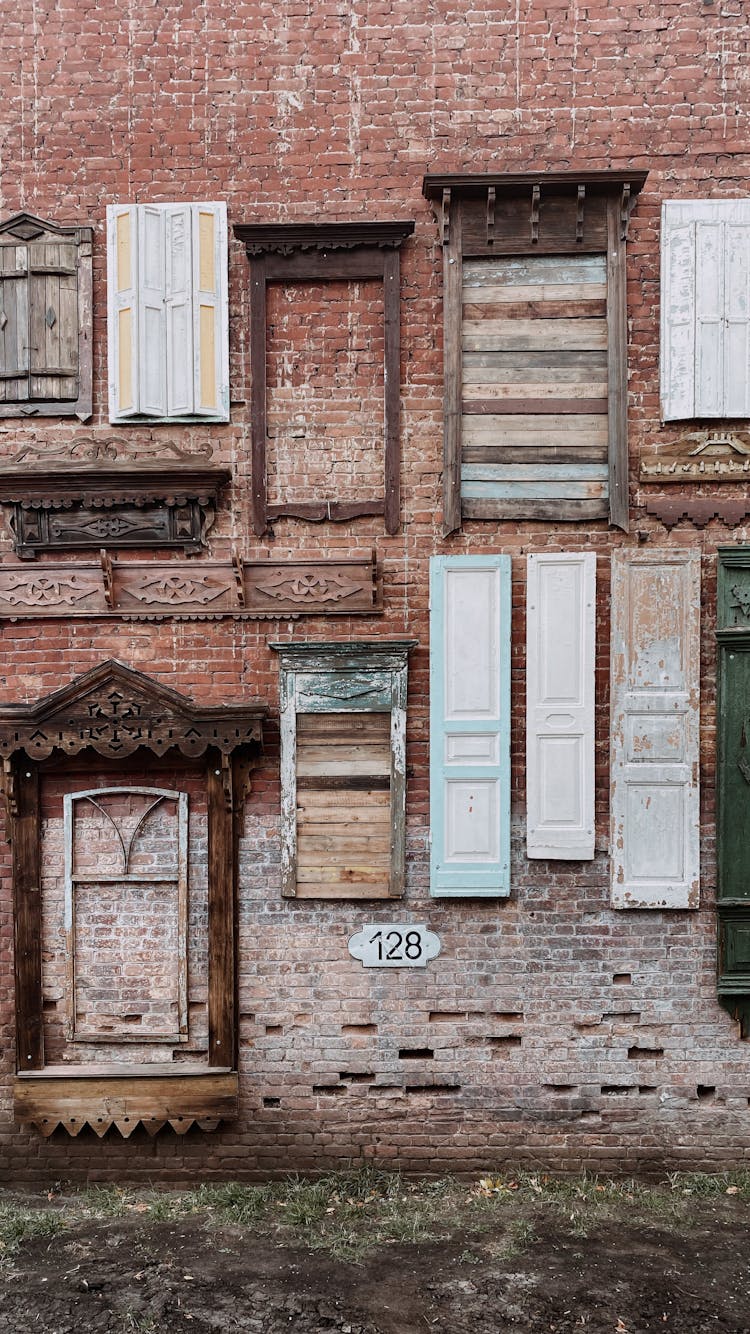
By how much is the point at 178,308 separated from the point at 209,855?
3755 millimetres

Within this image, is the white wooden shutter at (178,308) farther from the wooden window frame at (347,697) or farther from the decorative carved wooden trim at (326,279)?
the wooden window frame at (347,697)

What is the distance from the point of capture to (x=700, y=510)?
6.23 metres

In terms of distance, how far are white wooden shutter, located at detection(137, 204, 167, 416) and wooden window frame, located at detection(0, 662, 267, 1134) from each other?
2067 millimetres

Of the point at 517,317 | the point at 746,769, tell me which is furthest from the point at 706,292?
the point at 746,769

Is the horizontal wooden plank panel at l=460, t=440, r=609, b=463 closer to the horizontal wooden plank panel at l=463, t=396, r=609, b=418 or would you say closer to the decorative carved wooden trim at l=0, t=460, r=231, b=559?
the horizontal wooden plank panel at l=463, t=396, r=609, b=418

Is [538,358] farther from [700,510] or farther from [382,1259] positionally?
[382,1259]

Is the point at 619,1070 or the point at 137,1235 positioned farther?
the point at 619,1070

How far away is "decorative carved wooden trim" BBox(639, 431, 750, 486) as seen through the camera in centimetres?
620

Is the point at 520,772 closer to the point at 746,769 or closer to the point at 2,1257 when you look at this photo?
the point at 746,769

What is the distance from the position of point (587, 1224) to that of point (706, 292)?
6.09 meters

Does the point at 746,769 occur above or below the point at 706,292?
below

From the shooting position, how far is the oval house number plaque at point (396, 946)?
6.22 meters

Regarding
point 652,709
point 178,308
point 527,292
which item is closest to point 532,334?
point 527,292

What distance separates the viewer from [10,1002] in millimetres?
6305
